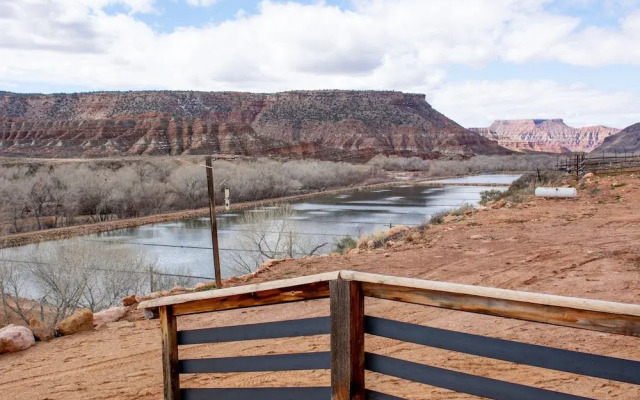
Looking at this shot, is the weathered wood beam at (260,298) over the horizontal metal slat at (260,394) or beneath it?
over

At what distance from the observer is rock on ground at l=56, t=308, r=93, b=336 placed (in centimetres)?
791

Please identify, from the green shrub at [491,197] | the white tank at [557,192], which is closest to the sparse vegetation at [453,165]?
the green shrub at [491,197]

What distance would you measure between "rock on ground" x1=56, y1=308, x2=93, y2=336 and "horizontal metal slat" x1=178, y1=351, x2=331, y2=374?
202 inches

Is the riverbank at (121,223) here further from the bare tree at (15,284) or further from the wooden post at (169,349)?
the wooden post at (169,349)

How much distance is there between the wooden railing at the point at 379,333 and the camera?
2303 millimetres

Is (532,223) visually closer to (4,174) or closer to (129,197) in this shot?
(129,197)

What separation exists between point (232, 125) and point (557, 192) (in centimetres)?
6719

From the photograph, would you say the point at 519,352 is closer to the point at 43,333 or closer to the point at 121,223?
the point at 43,333

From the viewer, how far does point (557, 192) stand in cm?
1903

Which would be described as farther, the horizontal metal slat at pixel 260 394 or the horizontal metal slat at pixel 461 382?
the horizontal metal slat at pixel 260 394

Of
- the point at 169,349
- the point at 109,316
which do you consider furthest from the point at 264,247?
the point at 169,349

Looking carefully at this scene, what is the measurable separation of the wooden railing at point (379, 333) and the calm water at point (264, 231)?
1561cm

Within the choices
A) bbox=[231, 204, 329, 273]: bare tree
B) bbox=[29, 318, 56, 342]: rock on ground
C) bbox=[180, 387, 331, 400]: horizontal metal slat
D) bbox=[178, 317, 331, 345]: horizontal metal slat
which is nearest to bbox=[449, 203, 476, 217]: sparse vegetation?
bbox=[231, 204, 329, 273]: bare tree

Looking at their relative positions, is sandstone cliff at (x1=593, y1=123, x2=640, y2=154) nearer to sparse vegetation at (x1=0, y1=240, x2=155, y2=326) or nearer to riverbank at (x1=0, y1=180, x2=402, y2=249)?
riverbank at (x1=0, y1=180, x2=402, y2=249)
